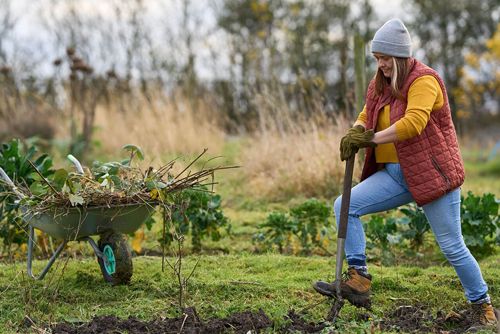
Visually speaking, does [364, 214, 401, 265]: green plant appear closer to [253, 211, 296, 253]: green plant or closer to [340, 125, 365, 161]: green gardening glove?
[253, 211, 296, 253]: green plant

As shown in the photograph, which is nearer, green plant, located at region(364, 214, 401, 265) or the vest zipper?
the vest zipper

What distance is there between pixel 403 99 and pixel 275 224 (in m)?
2.38

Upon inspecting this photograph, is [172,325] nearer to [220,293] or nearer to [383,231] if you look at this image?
[220,293]

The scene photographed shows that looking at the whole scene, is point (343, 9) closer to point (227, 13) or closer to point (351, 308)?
point (227, 13)

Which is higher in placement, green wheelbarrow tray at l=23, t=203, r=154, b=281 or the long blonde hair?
the long blonde hair

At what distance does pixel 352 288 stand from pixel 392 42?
4.24 feet

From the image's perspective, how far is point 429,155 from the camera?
12.3 ft

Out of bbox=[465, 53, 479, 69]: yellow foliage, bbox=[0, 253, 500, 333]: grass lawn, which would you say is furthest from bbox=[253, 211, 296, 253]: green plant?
bbox=[465, 53, 479, 69]: yellow foliage

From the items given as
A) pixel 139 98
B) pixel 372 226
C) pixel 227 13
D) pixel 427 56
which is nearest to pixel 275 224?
pixel 372 226

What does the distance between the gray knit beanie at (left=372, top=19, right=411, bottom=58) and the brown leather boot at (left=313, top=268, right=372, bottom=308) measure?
1.16m

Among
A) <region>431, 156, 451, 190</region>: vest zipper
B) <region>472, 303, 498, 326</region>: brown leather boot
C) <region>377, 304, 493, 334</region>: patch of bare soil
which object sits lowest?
<region>377, 304, 493, 334</region>: patch of bare soil

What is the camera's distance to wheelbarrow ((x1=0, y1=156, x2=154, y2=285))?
4.39m

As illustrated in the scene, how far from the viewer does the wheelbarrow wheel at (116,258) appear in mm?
4566

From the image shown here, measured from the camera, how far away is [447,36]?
2400 centimetres
